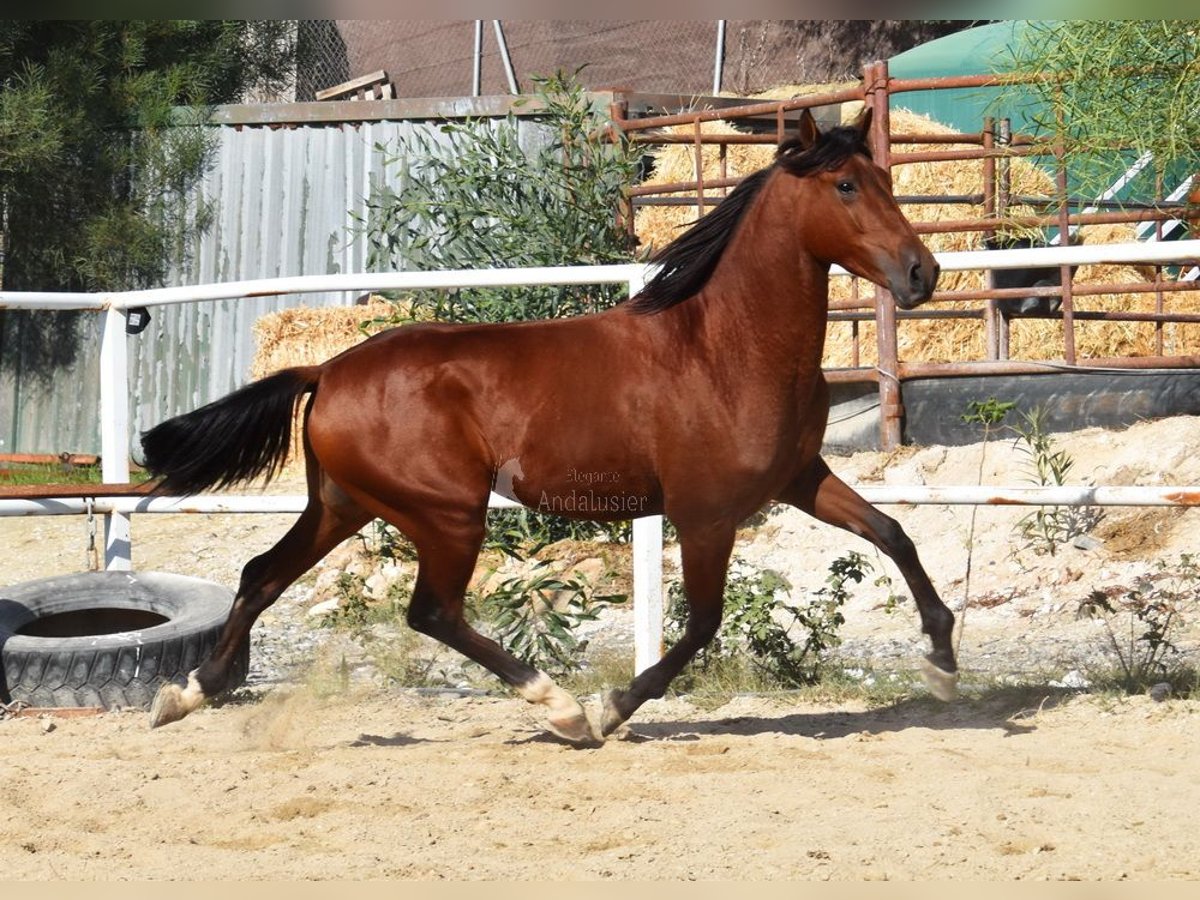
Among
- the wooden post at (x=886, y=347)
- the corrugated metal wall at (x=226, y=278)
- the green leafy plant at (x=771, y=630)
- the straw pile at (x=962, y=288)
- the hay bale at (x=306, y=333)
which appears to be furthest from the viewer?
the corrugated metal wall at (x=226, y=278)

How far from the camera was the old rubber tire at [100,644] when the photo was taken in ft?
16.5

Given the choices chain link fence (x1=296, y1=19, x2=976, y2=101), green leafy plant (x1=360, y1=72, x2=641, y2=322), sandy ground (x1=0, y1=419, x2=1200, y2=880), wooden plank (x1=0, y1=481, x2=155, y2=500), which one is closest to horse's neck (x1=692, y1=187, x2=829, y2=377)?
sandy ground (x1=0, y1=419, x2=1200, y2=880)

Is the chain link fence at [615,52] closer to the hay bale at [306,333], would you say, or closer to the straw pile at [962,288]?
the straw pile at [962,288]

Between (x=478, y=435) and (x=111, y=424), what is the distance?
2.00m

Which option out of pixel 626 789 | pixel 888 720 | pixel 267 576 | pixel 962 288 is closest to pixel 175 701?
pixel 267 576

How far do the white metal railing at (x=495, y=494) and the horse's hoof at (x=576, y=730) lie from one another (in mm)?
757

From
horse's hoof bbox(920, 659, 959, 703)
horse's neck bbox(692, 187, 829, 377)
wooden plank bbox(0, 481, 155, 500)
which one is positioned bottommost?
horse's hoof bbox(920, 659, 959, 703)

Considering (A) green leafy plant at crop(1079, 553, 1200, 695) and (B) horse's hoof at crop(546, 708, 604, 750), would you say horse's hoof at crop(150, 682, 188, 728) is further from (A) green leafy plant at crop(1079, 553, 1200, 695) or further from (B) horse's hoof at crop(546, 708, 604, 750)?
(A) green leafy plant at crop(1079, 553, 1200, 695)

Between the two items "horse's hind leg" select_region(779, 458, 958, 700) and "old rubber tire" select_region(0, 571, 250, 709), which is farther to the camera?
"old rubber tire" select_region(0, 571, 250, 709)

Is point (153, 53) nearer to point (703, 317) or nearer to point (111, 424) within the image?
point (111, 424)

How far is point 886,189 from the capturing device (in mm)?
4117

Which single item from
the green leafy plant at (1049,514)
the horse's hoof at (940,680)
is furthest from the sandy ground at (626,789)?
the green leafy plant at (1049,514)

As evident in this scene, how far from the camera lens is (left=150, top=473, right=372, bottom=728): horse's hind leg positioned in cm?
459

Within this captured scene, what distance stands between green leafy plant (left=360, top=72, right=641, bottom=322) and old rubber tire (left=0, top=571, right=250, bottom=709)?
2.48 m
